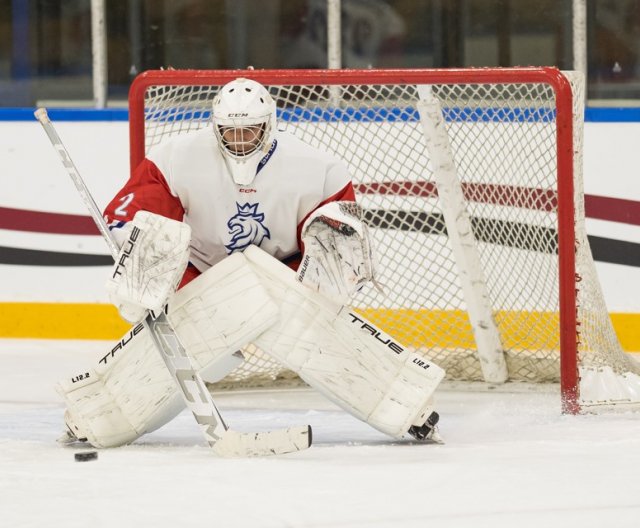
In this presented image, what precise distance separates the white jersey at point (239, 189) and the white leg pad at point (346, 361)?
0.19m

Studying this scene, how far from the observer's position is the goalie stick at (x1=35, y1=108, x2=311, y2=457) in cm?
288

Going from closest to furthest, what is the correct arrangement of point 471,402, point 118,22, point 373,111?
point 471,402 → point 373,111 → point 118,22

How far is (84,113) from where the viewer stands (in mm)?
4949

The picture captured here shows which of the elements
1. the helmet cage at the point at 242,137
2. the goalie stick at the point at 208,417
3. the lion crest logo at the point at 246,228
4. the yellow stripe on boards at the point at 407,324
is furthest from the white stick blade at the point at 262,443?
the yellow stripe on boards at the point at 407,324

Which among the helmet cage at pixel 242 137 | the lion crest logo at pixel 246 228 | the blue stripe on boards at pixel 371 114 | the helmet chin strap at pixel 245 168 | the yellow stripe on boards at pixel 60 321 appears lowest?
the yellow stripe on boards at pixel 60 321

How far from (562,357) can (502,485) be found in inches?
37.4

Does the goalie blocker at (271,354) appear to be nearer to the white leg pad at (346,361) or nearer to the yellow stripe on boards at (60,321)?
the white leg pad at (346,361)

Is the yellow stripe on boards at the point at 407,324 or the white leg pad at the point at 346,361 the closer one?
the white leg pad at the point at 346,361

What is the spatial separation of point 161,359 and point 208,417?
18cm

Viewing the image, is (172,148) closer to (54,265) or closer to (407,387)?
(407,387)

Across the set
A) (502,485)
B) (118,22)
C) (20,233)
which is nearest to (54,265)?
(20,233)

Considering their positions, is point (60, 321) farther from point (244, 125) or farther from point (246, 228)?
point (244, 125)

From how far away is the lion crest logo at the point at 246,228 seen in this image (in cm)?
318

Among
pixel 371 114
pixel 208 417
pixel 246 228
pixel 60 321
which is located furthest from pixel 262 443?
pixel 60 321
